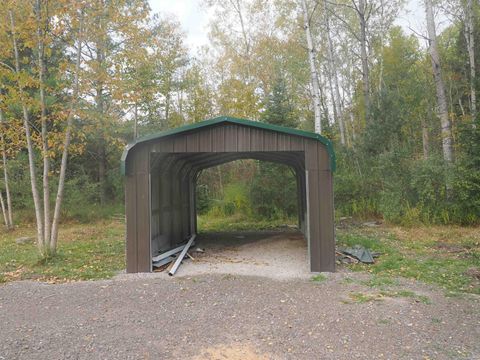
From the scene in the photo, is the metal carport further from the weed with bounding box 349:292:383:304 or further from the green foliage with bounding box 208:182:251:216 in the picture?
the green foliage with bounding box 208:182:251:216

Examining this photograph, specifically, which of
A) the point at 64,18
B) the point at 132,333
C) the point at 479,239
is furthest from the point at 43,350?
the point at 479,239

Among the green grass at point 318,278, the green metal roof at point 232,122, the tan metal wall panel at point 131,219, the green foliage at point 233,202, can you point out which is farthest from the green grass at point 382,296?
the green foliage at point 233,202

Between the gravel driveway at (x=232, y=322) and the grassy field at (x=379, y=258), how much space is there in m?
0.74

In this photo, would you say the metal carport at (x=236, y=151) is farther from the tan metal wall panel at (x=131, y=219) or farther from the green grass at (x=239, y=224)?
the green grass at (x=239, y=224)

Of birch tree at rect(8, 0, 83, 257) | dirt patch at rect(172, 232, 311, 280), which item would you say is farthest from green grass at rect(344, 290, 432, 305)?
birch tree at rect(8, 0, 83, 257)

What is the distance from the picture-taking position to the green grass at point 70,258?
702 cm

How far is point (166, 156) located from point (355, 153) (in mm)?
8810

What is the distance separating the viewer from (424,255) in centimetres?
792

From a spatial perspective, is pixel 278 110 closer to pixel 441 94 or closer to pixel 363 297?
pixel 441 94

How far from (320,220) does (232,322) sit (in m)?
3.18

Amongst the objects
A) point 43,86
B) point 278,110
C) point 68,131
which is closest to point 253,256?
point 68,131

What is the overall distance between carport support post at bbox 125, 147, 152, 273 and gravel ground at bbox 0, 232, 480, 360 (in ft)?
2.65

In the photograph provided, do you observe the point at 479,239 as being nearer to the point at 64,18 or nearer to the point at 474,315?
the point at 474,315

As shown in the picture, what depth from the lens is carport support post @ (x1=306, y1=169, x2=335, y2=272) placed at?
697cm
